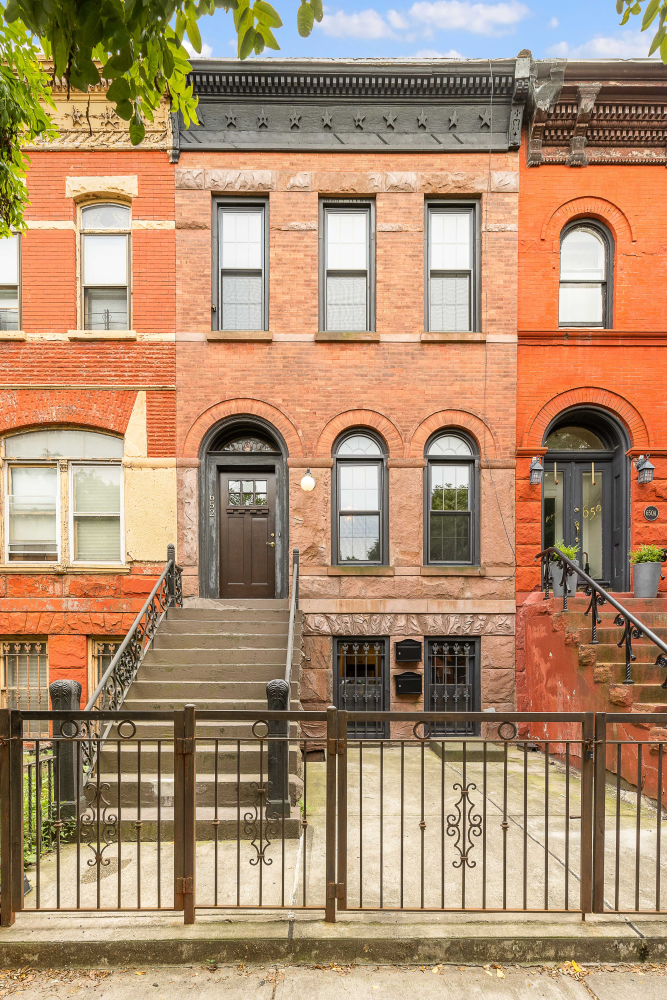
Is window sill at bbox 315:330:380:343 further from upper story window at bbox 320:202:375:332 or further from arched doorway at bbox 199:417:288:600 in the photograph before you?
arched doorway at bbox 199:417:288:600

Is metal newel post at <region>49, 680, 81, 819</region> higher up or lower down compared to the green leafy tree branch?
lower down

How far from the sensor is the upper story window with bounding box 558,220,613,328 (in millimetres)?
9461

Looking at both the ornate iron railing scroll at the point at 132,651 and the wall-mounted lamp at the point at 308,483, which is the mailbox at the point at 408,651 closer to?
the wall-mounted lamp at the point at 308,483

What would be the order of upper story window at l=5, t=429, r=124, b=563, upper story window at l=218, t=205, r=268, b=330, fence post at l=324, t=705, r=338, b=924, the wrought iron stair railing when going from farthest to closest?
upper story window at l=218, t=205, r=268, b=330, upper story window at l=5, t=429, r=124, b=563, the wrought iron stair railing, fence post at l=324, t=705, r=338, b=924

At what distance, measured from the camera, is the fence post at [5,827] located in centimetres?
383

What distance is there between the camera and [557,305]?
364 inches

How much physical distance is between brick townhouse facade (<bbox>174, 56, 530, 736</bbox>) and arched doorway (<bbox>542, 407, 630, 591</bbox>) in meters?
1.05

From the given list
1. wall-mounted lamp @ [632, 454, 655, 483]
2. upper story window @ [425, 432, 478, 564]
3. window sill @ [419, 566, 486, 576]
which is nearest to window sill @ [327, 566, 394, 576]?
window sill @ [419, 566, 486, 576]

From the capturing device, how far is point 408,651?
345 inches

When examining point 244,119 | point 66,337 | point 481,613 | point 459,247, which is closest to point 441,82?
point 459,247

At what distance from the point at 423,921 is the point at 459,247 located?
927 centimetres

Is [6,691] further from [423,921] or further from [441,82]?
[441,82]

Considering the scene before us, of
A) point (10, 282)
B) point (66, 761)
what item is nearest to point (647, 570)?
point (66, 761)

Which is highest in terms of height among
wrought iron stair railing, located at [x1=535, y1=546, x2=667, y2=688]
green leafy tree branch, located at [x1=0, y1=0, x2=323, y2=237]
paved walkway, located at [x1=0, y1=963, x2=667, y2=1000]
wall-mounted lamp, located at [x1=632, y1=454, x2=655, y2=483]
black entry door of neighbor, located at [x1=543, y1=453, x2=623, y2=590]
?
green leafy tree branch, located at [x1=0, y1=0, x2=323, y2=237]
